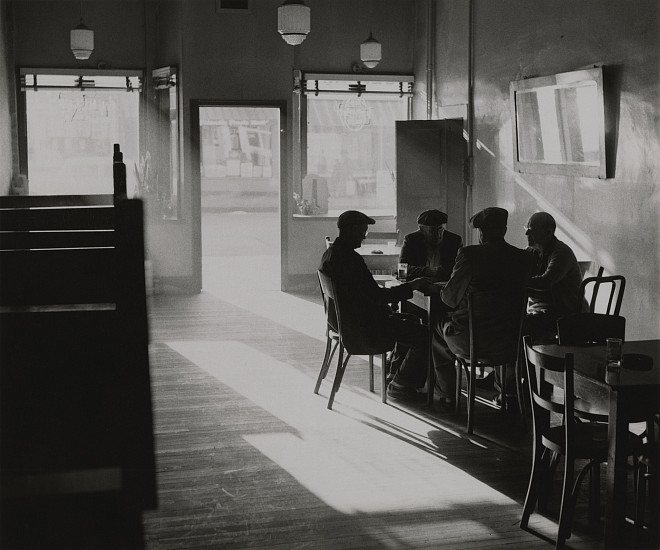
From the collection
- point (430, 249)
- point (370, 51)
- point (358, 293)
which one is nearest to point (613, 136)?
point (430, 249)

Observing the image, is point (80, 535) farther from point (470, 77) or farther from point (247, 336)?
point (470, 77)

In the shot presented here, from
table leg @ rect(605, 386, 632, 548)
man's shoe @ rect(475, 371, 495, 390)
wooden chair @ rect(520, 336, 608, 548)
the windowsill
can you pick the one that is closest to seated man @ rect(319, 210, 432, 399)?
man's shoe @ rect(475, 371, 495, 390)

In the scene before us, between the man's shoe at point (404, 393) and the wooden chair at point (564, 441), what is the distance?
2.04 meters

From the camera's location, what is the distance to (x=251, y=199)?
22172mm

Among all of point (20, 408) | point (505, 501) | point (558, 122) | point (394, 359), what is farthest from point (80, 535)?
point (558, 122)

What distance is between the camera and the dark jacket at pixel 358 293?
5.59m

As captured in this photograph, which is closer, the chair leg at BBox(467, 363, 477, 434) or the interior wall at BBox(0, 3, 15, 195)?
the chair leg at BBox(467, 363, 477, 434)

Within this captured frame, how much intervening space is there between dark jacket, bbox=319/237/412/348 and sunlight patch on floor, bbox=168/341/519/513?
0.58 meters

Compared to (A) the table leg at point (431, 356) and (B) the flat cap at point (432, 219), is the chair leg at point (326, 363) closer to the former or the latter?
(A) the table leg at point (431, 356)

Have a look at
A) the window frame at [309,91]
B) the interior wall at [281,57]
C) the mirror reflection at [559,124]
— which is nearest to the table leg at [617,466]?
the mirror reflection at [559,124]

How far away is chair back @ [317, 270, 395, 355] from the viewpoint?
18.7 ft

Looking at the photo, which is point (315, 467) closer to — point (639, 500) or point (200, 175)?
point (639, 500)

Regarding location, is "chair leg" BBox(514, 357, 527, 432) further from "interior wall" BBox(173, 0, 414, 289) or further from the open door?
"interior wall" BBox(173, 0, 414, 289)

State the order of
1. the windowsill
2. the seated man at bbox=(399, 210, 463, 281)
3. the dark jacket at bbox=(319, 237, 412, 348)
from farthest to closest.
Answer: the windowsill
the seated man at bbox=(399, 210, 463, 281)
the dark jacket at bbox=(319, 237, 412, 348)
